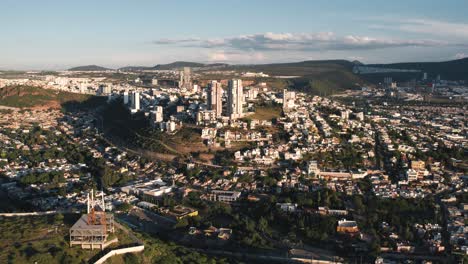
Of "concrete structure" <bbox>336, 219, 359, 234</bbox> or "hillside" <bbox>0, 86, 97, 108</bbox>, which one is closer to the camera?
"concrete structure" <bbox>336, 219, 359, 234</bbox>

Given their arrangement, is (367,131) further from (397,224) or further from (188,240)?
(188,240)

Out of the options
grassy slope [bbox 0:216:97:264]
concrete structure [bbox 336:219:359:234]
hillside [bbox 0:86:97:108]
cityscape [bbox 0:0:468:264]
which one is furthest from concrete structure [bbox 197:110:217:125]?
hillside [bbox 0:86:97:108]

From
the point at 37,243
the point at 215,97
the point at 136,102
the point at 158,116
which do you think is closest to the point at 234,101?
the point at 215,97

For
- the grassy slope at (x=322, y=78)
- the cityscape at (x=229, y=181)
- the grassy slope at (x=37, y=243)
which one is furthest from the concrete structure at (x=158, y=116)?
the grassy slope at (x=322, y=78)

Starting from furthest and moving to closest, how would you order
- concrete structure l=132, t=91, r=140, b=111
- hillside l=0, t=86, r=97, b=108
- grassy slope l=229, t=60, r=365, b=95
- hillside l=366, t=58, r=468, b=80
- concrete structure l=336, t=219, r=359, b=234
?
hillside l=366, t=58, r=468, b=80 < grassy slope l=229, t=60, r=365, b=95 < hillside l=0, t=86, r=97, b=108 < concrete structure l=132, t=91, r=140, b=111 < concrete structure l=336, t=219, r=359, b=234

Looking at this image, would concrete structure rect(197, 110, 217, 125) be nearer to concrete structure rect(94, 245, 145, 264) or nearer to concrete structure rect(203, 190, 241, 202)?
concrete structure rect(203, 190, 241, 202)

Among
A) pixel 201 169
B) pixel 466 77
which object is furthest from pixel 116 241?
pixel 466 77

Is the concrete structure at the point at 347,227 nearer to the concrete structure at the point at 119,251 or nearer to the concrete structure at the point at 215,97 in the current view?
the concrete structure at the point at 119,251
